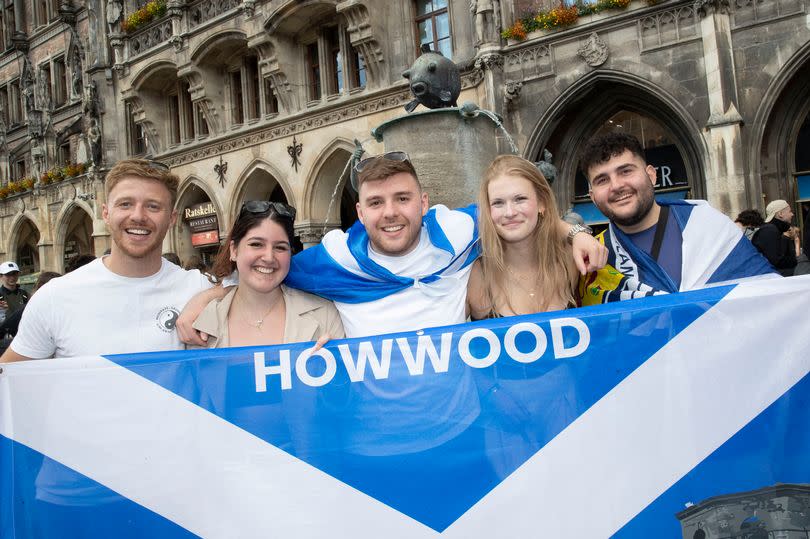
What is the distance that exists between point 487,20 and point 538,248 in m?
12.6

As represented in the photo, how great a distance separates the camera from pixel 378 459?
2086mm

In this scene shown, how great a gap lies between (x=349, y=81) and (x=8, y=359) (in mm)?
15458

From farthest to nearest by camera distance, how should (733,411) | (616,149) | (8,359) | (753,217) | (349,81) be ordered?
(349,81), (753,217), (616,149), (8,359), (733,411)

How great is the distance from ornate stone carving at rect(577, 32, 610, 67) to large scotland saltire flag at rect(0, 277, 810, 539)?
1189cm

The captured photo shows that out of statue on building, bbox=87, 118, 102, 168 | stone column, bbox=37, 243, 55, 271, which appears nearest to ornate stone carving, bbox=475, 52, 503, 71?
statue on building, bbox=87, 118, 102, 168

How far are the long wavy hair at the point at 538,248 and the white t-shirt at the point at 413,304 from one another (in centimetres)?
13

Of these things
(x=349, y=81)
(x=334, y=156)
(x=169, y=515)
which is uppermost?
(x=349, y=81)

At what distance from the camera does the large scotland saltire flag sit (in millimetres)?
1985

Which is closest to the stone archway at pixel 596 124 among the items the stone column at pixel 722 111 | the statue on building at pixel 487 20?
the stone column at pixel 722 111

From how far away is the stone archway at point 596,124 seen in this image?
13.0 meters

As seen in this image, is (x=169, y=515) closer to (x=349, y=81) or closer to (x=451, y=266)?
(x=451, y=266)

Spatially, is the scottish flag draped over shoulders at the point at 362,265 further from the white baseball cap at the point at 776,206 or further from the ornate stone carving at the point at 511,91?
the ornate stone carving at the point at 511,91

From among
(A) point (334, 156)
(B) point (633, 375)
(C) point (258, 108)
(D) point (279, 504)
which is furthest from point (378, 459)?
(C) point (258, 108)

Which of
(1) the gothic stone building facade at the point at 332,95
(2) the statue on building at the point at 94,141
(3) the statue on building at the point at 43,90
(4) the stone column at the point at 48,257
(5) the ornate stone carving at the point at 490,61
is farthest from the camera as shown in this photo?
(3) the statue on building at the point at 43,90
